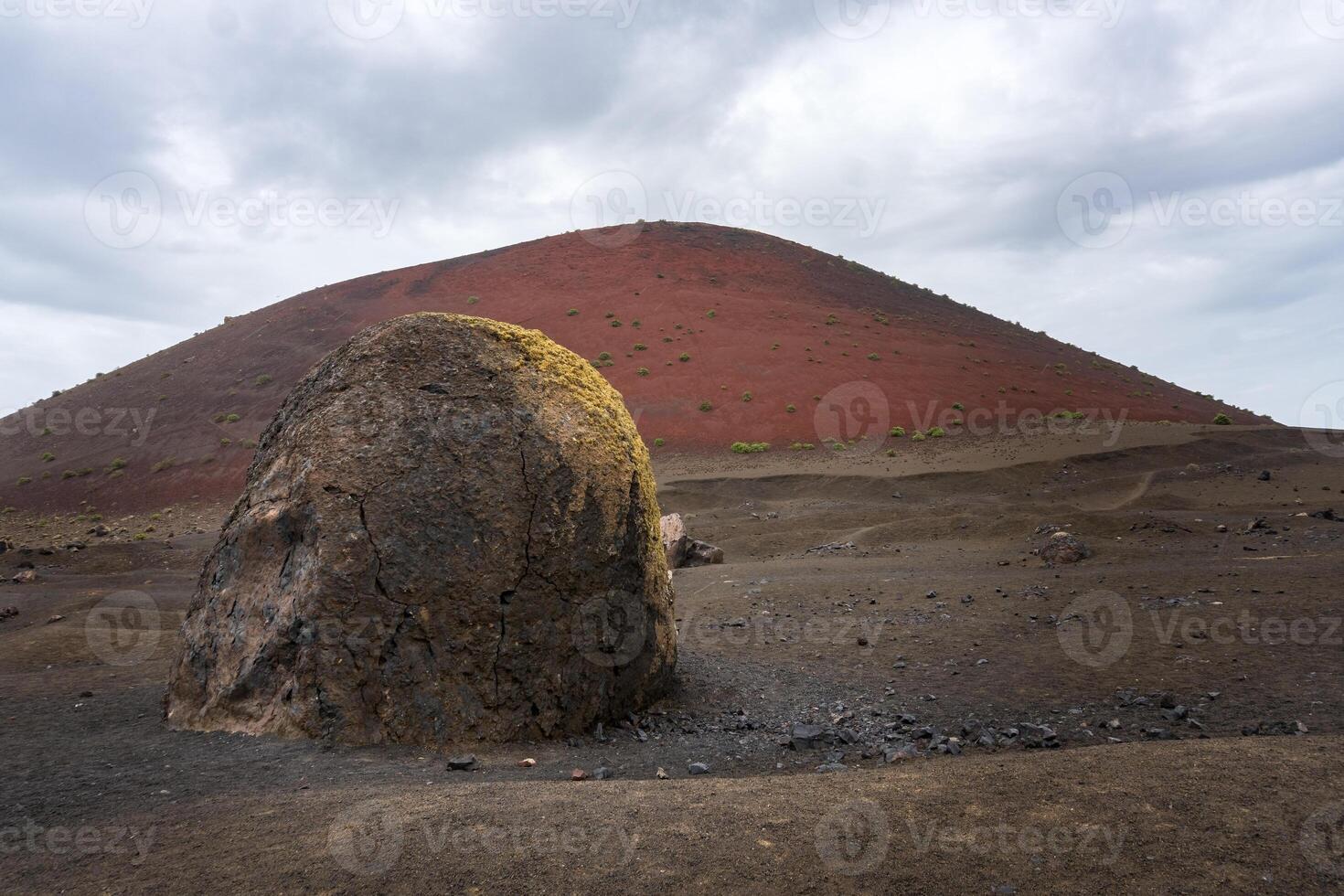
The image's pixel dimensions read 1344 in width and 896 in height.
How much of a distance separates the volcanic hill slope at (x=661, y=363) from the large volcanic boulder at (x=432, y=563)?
88.4 ft

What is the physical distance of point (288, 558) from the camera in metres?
5.82

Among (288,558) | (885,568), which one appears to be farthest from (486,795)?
(885,568)

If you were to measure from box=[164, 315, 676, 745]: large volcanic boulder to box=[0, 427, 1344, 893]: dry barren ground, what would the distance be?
37 cm

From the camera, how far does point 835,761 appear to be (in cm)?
538

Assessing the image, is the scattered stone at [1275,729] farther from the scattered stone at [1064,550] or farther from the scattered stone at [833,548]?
the scattered stone at [833,548]

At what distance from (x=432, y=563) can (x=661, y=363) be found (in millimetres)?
37169

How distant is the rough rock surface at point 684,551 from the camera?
586 inches

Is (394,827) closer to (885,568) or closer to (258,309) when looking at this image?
(885,568)

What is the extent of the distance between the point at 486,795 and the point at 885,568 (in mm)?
9937

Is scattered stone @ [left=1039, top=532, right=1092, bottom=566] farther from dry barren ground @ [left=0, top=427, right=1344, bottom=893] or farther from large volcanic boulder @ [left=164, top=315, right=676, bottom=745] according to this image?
large volcanic boulder @ [left=164, top=315, right=676, bottom=745]

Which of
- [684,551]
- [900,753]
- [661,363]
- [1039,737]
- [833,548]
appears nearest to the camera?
[900,753]

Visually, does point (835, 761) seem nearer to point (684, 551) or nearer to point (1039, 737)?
point (1039, 737)

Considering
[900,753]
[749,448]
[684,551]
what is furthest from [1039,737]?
[749,448]

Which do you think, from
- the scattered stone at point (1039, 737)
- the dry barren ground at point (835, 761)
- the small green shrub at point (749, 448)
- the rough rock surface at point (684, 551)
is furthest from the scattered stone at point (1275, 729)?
the small green shrub at point (749, 448)
